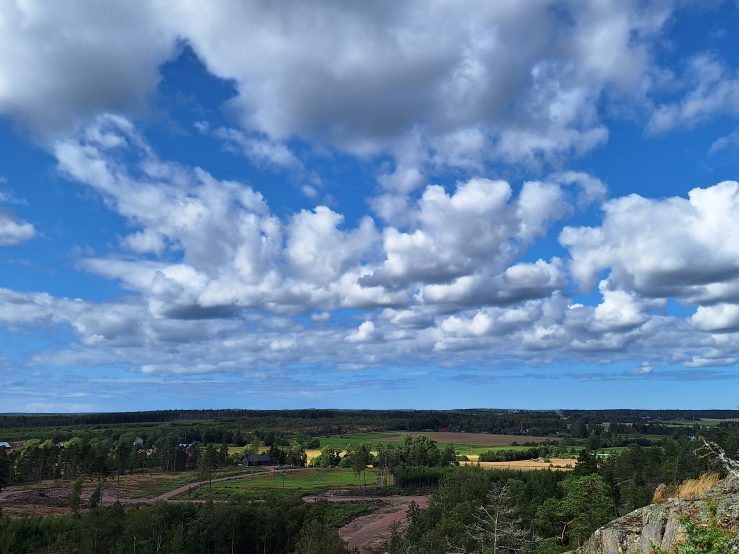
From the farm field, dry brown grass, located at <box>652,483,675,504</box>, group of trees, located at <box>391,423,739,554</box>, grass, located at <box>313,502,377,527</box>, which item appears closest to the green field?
the farm field

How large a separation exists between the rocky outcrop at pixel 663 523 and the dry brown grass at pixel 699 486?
74 centimetres

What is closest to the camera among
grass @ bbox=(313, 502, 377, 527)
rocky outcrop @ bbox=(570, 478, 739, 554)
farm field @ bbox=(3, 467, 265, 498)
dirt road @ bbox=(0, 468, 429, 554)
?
rocky outcrop @ bbox=(570, 478, 739, 554)

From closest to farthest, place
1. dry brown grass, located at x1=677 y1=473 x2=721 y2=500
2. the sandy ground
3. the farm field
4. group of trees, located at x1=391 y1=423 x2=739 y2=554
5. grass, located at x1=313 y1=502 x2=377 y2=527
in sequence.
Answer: dry brown grass, located at x1=677 y1=473 x2=721 y2=500 < group of trees, located at x1=391 y1=423 x2=739 y2=554 < the sandy ground < grass, located at x1=313 y1=502 x2=377 y2=527 < the farm field

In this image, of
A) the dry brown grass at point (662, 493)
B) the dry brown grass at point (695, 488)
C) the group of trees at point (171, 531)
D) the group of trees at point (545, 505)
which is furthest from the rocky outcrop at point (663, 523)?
the group of trees at point (171, 531)

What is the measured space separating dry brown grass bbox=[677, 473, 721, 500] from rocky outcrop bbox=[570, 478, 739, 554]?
744mm

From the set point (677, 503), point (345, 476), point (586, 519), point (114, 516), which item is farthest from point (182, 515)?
point (345, 476)

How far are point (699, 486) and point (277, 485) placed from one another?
15643 centimetres

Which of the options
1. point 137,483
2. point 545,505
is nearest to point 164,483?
point 137,483

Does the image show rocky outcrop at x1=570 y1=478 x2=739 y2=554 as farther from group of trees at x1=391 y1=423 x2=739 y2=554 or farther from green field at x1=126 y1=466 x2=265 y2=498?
green field at x1=126 y1=466 x2=265 y2=498

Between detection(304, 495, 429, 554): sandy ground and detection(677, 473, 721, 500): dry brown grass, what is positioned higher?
detection(677, 473, 721, 500): dry brown grass

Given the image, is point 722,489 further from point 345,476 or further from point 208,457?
point 345,476

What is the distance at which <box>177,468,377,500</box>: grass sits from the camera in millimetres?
143488

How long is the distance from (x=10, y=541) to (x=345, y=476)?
12515 centimetres

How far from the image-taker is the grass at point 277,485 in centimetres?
14349
